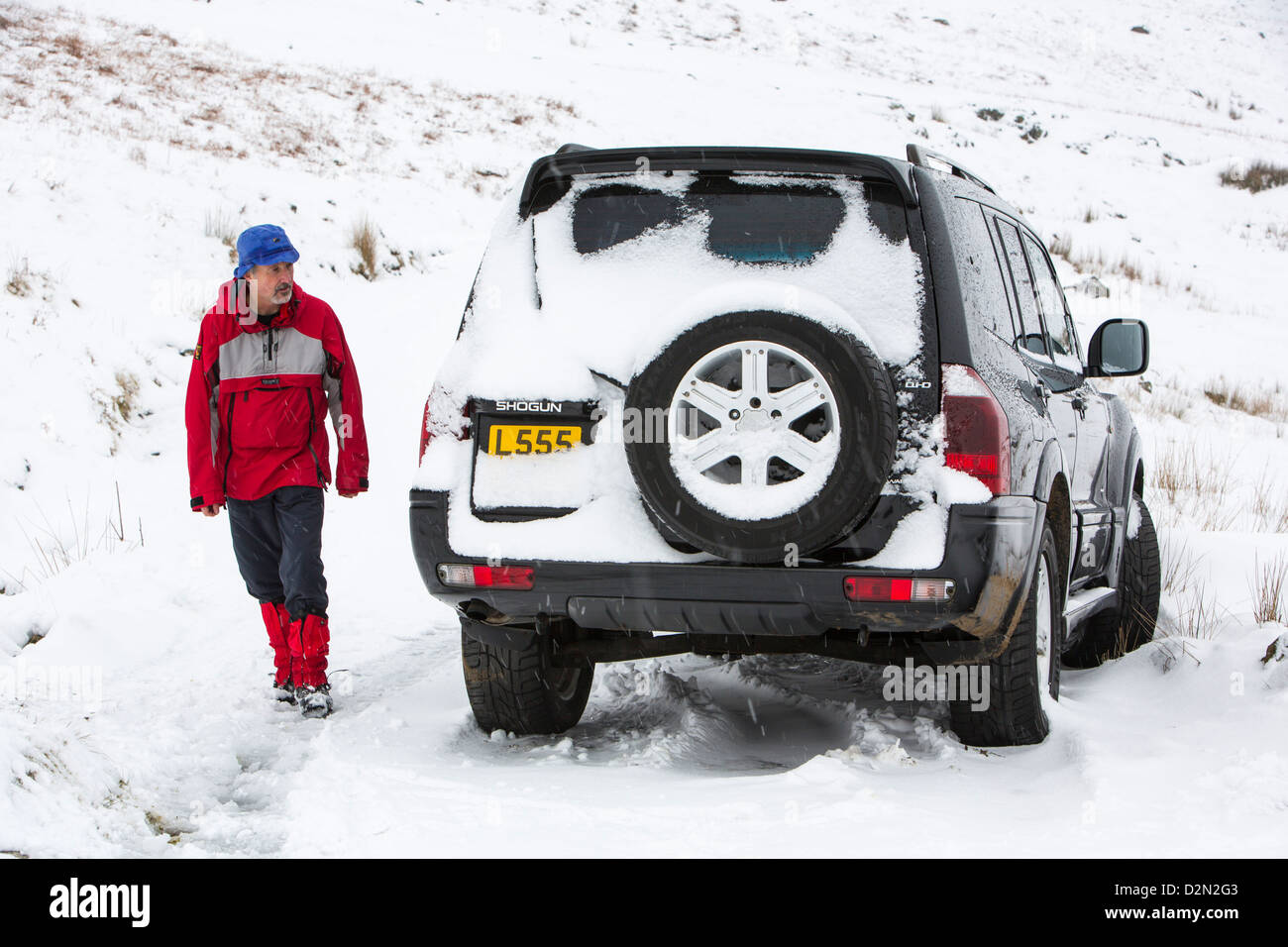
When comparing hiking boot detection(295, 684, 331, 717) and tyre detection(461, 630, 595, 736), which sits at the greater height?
tyre detection(461, 630, 595, 736)

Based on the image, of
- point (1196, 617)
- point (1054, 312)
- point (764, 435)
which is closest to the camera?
point (764, 435)

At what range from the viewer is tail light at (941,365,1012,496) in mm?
3150

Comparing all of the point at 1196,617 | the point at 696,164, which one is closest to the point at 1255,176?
the point at 1196,617

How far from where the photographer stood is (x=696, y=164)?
11.4 feet

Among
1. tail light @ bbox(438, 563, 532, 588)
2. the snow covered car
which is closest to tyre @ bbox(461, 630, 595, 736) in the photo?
the snow covered car

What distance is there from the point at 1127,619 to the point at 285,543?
12.7 ft

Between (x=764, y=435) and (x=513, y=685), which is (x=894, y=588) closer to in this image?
(x=764, y=435)

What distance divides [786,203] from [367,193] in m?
12.0

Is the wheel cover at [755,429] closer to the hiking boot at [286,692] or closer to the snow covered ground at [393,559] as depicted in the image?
the snow covered ground at [393,559]

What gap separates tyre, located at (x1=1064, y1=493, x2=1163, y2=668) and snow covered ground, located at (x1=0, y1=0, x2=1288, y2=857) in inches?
9.3

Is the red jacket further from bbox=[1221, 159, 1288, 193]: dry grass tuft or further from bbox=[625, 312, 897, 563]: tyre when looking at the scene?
bbox=[1221, 159, 1288, 193]: dry grass tuft

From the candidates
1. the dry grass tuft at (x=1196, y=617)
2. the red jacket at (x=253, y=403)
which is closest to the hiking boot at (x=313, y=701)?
the red jacket at (x=253, y=403)

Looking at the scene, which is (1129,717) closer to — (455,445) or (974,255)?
(974,255)

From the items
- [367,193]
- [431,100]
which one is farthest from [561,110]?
[367,193]
